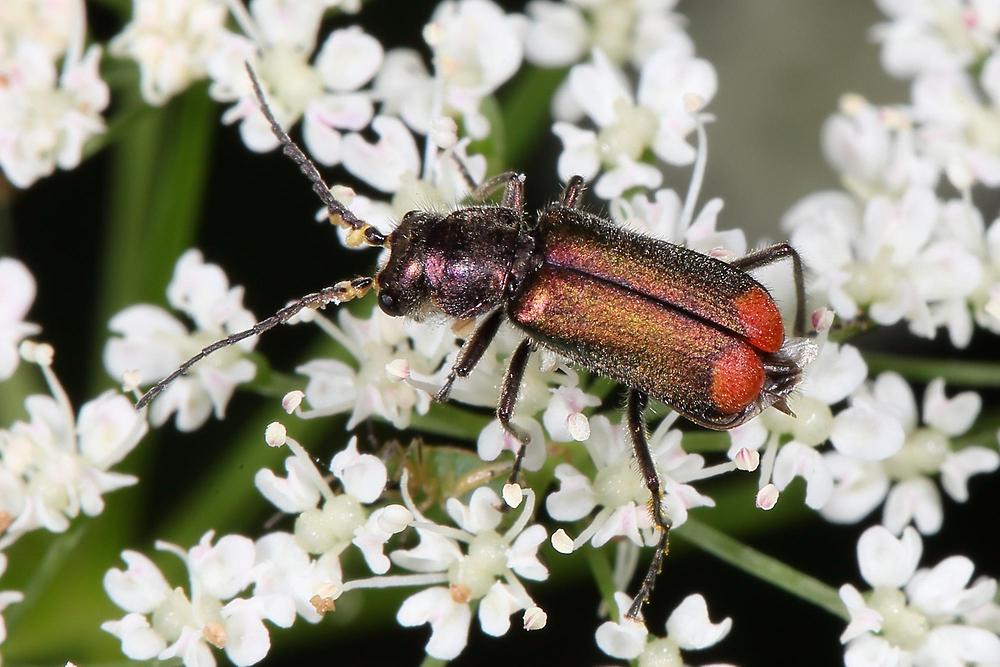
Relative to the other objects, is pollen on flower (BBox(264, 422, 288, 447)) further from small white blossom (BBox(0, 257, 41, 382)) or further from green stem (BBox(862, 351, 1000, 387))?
green stem (BBox(862, 351, 1000, 387))

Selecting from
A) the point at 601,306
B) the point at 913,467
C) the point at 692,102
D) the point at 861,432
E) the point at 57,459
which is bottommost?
the point at 57,459

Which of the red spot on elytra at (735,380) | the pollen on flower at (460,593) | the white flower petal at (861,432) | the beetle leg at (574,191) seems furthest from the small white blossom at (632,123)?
the pollen on flower at (460,593)

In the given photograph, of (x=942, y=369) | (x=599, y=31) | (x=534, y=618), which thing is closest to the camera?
(x=534, y=618)

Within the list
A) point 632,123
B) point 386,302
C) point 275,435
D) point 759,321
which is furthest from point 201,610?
point 632,123

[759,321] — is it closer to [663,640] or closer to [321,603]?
[663,640]

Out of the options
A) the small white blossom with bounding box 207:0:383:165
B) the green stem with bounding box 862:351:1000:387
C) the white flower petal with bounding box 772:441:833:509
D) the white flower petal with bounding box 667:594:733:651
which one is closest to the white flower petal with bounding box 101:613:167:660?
the white flower petal with bounding box 667:594:733:651

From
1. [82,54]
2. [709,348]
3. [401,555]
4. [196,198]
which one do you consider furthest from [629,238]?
[82,54]

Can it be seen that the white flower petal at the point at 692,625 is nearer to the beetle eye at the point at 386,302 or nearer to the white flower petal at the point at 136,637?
the beetle eye at the point at 386,302
